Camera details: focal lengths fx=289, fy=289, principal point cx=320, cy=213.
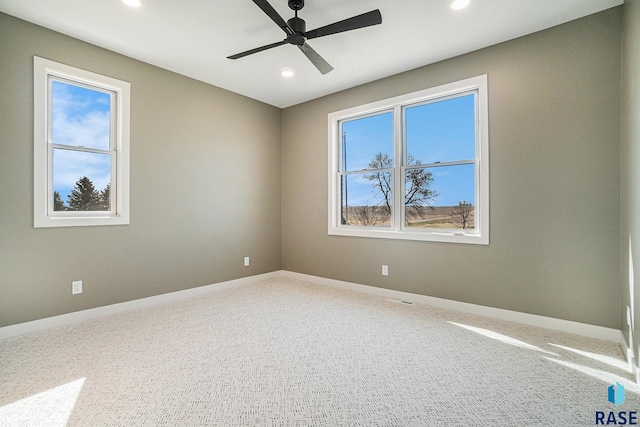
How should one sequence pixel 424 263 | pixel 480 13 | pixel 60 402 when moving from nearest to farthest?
pixel 60 402, pixel 480 13, pixel 424 263

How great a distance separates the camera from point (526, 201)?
286cm

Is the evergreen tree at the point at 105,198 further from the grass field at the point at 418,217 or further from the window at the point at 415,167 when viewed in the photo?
the grass field at the point at 418,217

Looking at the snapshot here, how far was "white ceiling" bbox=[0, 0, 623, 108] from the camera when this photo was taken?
2.45 m

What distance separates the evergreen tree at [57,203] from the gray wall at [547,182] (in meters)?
3.80

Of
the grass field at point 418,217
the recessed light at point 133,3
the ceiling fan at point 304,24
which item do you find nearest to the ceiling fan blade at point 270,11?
the ceiling fan at point 304,24

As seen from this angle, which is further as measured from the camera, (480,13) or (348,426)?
(480,13)

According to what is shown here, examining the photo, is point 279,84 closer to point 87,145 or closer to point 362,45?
point 362,45

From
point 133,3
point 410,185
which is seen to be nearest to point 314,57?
point 133,3

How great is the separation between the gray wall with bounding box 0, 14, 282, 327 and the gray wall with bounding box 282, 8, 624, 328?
7.93 feet

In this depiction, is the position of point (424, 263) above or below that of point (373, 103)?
below

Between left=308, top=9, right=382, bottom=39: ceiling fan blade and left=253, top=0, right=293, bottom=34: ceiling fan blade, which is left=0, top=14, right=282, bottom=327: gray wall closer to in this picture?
left=253, top=0, right=293, bottom=34: ceiling fan blade

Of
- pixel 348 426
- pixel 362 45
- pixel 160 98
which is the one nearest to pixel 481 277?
pixel 348 426

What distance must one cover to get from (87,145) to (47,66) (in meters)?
0.76

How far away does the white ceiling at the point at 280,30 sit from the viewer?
2449 millimetres
